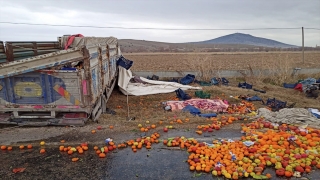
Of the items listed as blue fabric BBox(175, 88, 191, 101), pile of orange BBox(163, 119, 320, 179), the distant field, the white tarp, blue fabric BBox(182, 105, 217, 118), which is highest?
the distant field

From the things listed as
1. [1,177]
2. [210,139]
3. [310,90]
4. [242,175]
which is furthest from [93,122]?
[310,90]

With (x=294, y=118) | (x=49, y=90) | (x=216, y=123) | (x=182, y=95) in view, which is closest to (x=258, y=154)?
(x=216, y=123)

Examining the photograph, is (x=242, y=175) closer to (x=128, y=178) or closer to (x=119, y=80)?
A: (x=128, y=178)

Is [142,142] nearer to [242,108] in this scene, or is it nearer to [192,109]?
[192,109]

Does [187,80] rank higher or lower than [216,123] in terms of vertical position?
higher

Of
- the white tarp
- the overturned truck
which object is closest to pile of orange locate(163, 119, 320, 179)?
the overturned truck

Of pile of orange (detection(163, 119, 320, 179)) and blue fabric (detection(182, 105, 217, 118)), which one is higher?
blue fabric (detection(182, 105, 217, 118))

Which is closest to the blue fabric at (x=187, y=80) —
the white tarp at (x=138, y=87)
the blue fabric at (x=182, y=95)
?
the white tarp at (x=138, y=87)

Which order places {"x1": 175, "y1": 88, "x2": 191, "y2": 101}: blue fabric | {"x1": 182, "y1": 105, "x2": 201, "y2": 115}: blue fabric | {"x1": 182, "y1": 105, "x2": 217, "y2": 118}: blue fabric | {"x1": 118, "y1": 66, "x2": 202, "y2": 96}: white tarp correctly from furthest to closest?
{"x1": 118, "y1": 66, "x2": 202, "y2": 96}: white tarp < {"x1": 175, "y1": 88, "x2": 191, "y2": 101}: blue fabric < {"x1": 182, "y1": 105, "x2": 201, "y2": 115}: blue fabric < {"x1": 182, "y1": 105, "x2": 217, "y2": 118}: blue fabric

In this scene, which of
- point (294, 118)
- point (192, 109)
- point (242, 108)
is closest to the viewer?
point (294, 118)

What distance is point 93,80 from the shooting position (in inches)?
261

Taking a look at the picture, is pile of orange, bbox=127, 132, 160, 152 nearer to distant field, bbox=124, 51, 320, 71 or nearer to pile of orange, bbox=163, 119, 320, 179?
pile of orange, bbox=163, 119, 320, 179

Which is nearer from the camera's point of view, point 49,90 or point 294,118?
point 49,90

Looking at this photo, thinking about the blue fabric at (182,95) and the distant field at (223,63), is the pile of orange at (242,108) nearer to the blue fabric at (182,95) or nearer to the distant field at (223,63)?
the blue fabric at (182,95)
